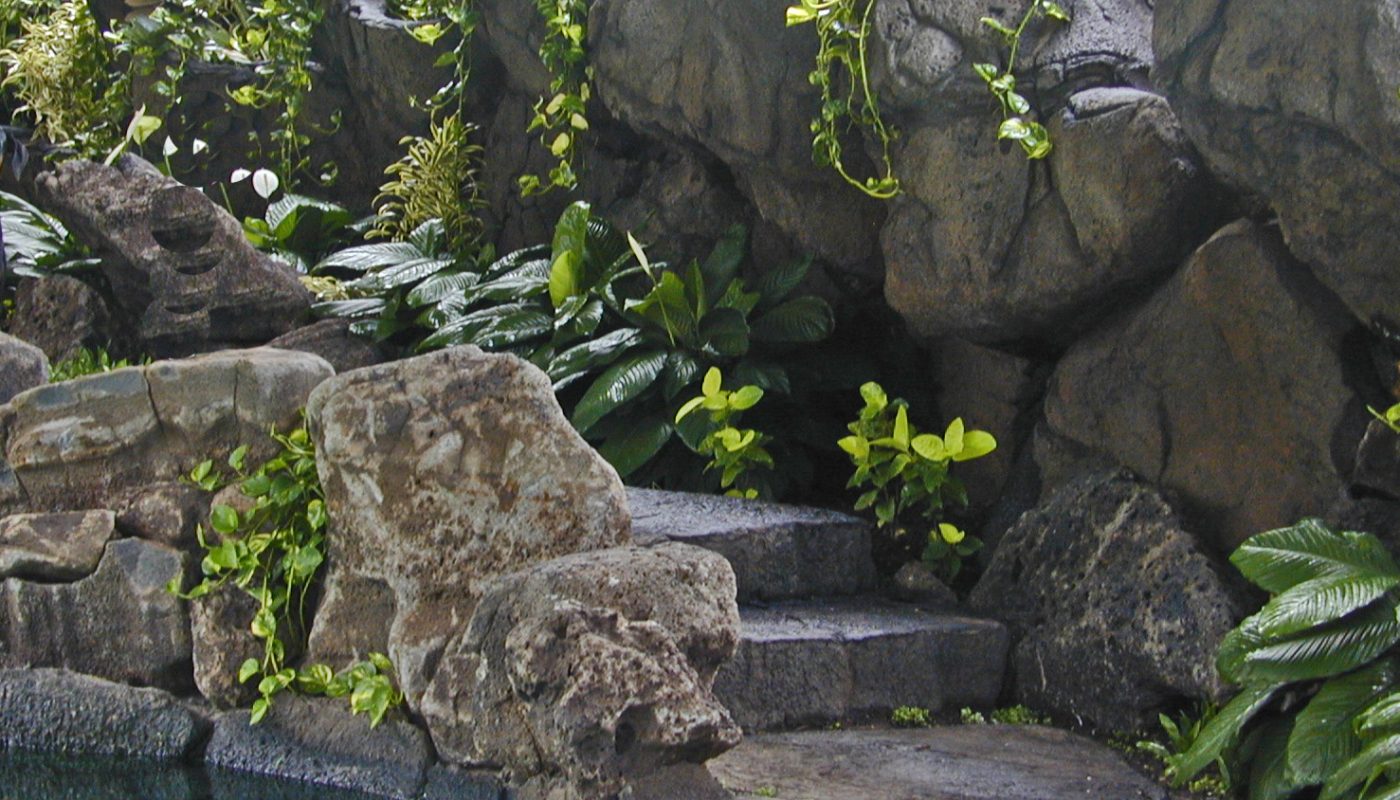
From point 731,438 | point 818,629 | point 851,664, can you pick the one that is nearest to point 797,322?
point 731,438

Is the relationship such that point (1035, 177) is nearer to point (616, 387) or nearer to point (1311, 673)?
point (616, 387)

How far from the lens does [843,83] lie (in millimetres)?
5348

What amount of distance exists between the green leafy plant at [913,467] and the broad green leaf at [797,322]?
67 centimetres

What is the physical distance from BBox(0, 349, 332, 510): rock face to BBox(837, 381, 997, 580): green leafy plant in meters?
1.91

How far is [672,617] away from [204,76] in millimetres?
6378

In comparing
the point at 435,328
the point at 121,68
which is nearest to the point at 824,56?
the point at 435,328

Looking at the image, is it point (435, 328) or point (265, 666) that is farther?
point (435, 328)

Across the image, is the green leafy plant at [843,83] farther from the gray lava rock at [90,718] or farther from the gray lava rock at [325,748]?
the gray lava rock at [90,718]

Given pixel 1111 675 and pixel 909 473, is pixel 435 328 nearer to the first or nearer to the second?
pixel 909 473

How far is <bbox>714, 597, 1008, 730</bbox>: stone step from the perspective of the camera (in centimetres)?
417

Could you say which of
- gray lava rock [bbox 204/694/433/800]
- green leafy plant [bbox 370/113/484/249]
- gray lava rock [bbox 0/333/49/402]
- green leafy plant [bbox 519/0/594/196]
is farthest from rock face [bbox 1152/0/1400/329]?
green leafy plant [bbox 370/113/484/249]

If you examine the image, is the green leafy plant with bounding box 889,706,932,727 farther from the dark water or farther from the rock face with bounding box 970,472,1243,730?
the dark water

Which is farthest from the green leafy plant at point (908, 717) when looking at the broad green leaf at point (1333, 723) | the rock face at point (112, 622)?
the rock face at point (112, 622)

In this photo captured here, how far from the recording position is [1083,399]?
15.6 feet
